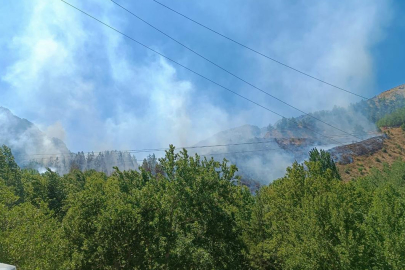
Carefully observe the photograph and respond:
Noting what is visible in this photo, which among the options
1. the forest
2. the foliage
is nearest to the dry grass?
the foliage

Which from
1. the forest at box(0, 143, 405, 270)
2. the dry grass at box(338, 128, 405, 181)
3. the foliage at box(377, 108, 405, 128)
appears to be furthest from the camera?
the foliage at box(377, 108, 405, 128)

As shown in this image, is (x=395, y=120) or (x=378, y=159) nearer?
(x=378, y=159)

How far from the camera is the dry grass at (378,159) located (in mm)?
137750

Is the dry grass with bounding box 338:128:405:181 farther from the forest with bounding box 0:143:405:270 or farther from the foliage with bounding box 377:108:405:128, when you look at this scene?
the forest with bounding box 0:143:405:270

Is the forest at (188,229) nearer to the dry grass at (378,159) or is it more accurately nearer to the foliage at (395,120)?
the dry grass at (378,159)

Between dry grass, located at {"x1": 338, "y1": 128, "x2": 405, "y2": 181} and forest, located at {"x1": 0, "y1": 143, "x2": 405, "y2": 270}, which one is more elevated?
dry grass, located at {"x1": 338, "y1": 128, "x2": 405, "y2": 181}

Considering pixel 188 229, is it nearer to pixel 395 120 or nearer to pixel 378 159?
pixel 378 159

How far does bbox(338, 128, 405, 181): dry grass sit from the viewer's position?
452 feet

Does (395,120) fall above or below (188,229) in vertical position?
above

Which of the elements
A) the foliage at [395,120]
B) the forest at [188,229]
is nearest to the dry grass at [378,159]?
the foliage at [395,120]

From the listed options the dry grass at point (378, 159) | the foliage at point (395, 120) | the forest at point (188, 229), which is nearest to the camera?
the forest at point (188, 229)

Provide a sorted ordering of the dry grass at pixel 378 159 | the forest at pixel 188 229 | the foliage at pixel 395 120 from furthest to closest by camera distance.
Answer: the foliage at pixel 395 120 → the dry grass at pixel 378 159 → the forest at pixel 188 229

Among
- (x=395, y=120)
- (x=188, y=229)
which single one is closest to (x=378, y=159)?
(x=395, y=120)

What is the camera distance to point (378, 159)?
148 m
